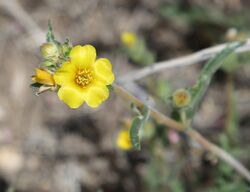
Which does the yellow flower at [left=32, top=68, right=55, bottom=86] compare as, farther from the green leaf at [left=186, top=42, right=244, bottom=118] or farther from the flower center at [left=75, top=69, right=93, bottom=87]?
the green leaf at [left=186, top=42, right=244, bottom=118]

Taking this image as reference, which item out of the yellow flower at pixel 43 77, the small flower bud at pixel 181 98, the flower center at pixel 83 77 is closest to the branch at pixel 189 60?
the small flower bud at pixel 181 98

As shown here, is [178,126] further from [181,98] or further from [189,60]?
[189,60]

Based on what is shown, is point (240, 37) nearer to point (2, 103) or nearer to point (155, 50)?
point (155, 50)

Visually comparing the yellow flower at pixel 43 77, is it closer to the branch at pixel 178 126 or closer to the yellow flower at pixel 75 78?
the yellow flower at pixel 75 78

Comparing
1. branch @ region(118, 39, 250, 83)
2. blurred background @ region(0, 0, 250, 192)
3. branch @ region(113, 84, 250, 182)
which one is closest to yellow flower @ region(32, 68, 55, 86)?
branch @ region(113, 84, 250, 182)

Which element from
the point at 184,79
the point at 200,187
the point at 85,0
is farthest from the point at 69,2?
the point at 200,187

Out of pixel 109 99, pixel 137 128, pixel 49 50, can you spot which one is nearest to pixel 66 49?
pixel 49 50
